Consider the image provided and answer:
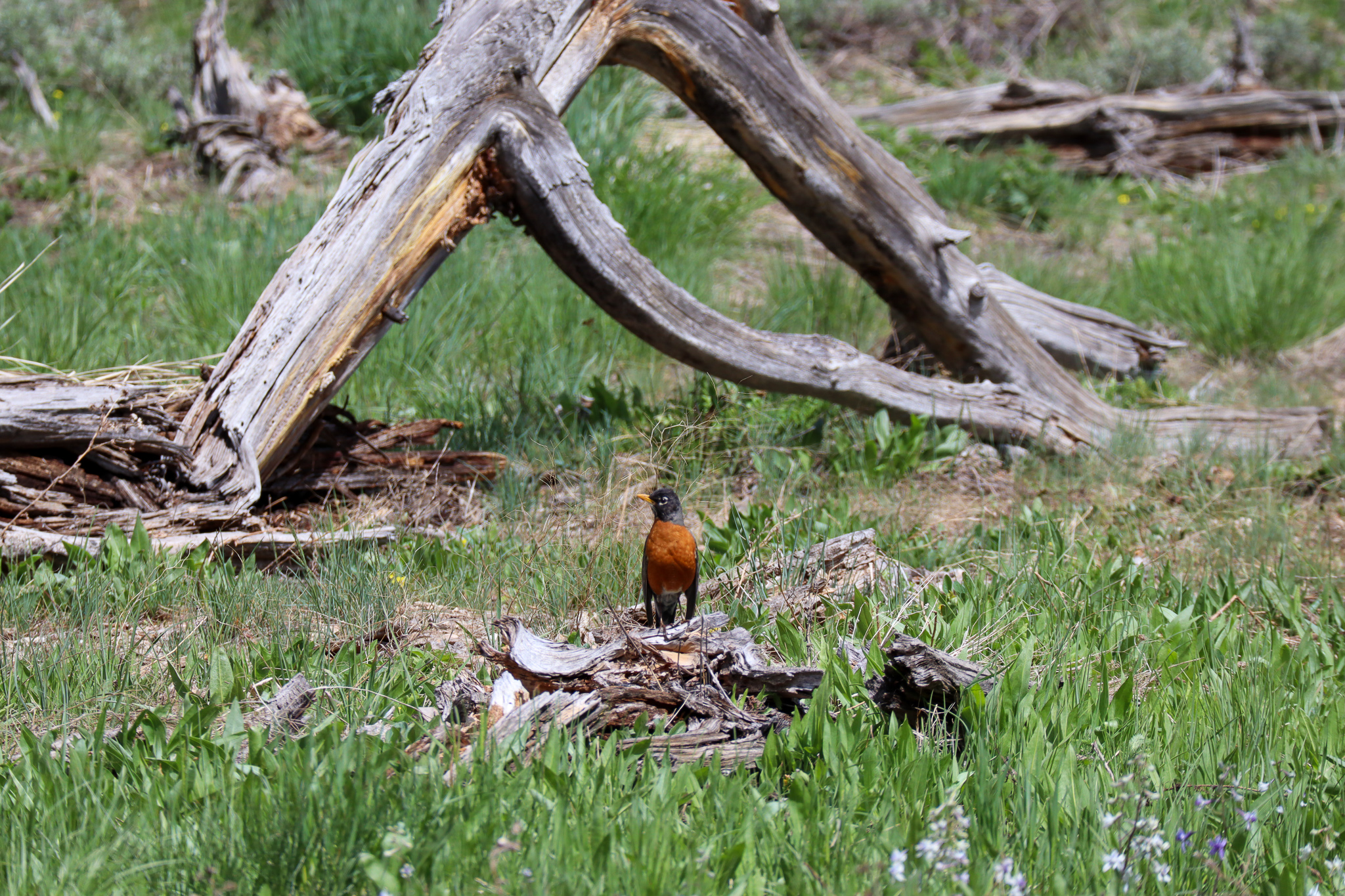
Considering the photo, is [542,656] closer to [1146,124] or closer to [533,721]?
[533,721]

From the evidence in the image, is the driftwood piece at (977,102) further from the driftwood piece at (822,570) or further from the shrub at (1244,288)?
the driftwood piece at (822,570)

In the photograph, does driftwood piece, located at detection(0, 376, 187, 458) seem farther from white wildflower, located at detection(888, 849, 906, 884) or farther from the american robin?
white wildflower, located at detection(888, 849, 906, 884)

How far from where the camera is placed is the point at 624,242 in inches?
162

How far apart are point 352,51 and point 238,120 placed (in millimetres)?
1490

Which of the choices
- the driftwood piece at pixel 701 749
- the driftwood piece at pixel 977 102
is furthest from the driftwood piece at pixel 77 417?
the driftwood piece at pixel 977 102

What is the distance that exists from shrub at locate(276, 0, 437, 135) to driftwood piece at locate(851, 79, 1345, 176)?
499 centimetres

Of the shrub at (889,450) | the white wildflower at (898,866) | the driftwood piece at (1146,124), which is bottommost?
the shrub at (889,450)

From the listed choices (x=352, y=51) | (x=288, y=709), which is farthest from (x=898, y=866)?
(x=352, y=51)

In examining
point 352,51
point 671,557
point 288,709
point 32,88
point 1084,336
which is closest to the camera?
point 288,709

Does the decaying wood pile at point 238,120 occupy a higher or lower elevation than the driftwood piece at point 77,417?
higher

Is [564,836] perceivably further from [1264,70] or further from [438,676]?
[1264,70]

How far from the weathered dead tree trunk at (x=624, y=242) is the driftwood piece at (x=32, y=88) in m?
7.02

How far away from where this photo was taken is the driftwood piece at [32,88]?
29.6ft

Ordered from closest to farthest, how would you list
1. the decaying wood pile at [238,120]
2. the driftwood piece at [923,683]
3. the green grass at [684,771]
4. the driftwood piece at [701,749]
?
1. the green grass at [684,771]
2. the driftwood piece at [701,749]
3. the driftwood piece at [923,683]
4. the decaying wood pile at [238,120]
